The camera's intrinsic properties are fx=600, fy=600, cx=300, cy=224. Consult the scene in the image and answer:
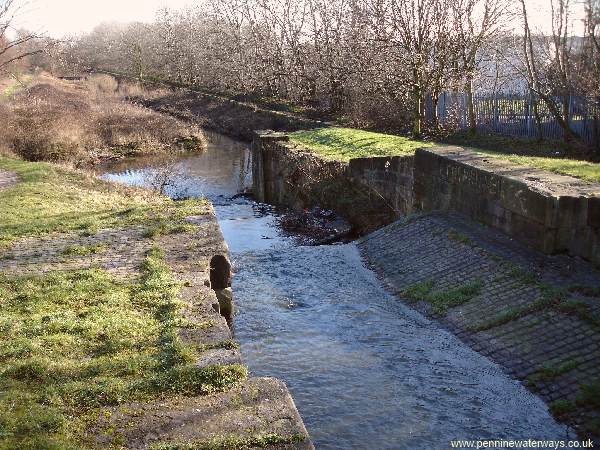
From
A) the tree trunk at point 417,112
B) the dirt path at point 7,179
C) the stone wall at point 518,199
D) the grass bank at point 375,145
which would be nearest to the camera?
the stone wall at point 518,199

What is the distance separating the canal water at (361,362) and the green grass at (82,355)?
1.49 m

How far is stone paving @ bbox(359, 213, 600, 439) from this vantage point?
245 inches

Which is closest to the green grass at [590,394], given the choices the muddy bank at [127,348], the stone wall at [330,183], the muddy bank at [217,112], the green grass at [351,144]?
the muddy bank at [127,348]

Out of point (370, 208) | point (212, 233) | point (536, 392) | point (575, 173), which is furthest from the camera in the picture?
point (370, 208)

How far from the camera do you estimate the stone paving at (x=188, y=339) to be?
4.13m

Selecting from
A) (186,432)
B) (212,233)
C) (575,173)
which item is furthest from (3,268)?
(575,173)

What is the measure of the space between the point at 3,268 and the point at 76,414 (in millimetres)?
4384

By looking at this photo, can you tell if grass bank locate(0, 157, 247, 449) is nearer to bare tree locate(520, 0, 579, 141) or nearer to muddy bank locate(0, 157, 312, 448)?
muddy bank locate(0, 157, 312, 448)

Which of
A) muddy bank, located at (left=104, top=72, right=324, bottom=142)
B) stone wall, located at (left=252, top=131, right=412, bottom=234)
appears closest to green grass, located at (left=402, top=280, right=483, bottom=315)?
stone wall, located at (left=252, top=131, right=412, bottom=234)

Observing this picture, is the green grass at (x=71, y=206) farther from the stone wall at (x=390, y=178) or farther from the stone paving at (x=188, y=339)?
the stone wall at (x=390, y=178)

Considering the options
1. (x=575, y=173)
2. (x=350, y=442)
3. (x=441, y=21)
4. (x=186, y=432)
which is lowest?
(x=350, y=442)

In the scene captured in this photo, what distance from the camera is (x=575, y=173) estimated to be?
10.3 meters

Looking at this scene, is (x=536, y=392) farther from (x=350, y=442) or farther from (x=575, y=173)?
(x=575, y=173)

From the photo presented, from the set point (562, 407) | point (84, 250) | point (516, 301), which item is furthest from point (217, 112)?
point (562, 407)
